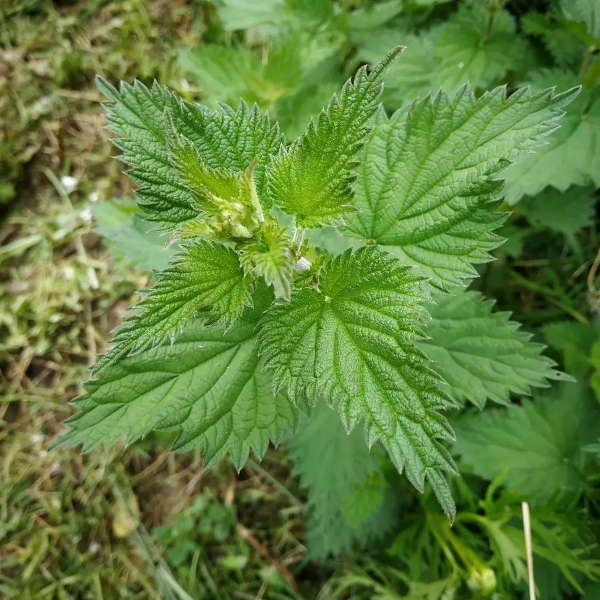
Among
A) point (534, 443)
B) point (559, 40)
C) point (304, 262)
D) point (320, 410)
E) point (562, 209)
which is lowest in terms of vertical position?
point (534, 443)

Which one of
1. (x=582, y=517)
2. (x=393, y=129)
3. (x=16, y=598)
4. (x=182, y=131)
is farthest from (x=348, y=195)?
(x=16, y=598)

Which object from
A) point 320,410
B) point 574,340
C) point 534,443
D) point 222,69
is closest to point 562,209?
point 574,340

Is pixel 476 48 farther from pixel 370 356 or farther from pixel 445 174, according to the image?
pixel 370 356

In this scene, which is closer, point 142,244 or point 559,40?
point 142,244

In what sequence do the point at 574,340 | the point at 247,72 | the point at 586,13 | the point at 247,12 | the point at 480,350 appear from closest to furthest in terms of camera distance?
the point at 480,350 < the point at 586,13 < the point at 574,340 < the point at 247,72 < the point at 247,12

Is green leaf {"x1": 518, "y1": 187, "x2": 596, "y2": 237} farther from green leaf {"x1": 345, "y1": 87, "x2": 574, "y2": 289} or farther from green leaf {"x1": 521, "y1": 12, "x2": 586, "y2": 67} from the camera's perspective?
green leaf {"x1": 345, "y1": 87, "x2": 574, "y2": 289}

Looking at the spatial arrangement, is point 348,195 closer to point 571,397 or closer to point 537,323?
point 571,397

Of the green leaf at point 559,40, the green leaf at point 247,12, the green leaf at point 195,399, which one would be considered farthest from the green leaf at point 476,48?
the green leaf at point 195,399

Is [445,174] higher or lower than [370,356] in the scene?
higher

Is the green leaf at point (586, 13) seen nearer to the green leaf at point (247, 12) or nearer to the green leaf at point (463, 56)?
the green leaf at point (463, 56)
